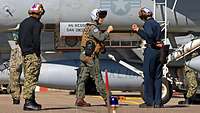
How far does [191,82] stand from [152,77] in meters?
5.04

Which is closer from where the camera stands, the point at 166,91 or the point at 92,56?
the point at 92,56

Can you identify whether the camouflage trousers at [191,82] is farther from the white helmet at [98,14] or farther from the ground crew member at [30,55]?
the ground crew member at [30,55]

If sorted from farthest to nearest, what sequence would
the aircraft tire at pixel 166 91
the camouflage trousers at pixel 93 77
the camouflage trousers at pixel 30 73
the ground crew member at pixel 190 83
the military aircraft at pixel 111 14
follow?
the military aircraft at pixel 111 14 → the ground crew member at pixel 190 83 → the aircraft tire at pixel 166 91 → the camouflage trousers at pixel 93 77 → the camouflage trousers at pixel 30 73

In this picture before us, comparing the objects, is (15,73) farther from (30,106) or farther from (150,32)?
(150,32)

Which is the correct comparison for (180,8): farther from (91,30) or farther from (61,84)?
(91,30)

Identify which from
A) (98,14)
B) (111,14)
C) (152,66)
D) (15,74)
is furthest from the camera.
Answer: (111,14)

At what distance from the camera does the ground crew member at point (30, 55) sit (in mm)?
10250

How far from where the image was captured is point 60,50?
62.8ft

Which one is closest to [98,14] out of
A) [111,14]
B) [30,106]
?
[30,106]

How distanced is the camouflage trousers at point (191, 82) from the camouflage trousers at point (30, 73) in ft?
21.1

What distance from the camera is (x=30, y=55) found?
33.8ft

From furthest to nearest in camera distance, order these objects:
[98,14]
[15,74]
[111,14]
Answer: [111,14] → [15,74] → [98,14]

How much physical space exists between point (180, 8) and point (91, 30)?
21.9ft

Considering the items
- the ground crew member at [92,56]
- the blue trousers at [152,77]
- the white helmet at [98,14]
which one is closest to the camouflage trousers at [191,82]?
the blue trousers at [152,77]
